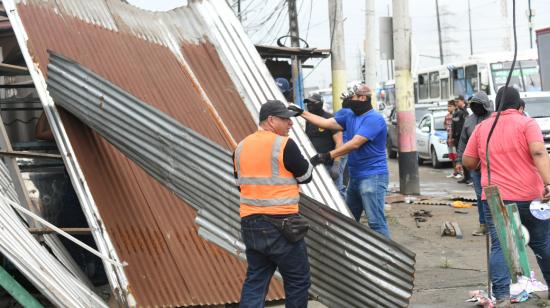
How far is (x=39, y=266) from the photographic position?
206 inches

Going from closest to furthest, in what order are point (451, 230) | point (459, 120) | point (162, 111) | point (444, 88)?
point (162, 111) < point (451, 230) < point (459, 120) < point (444, 88)

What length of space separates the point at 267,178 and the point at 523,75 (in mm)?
19743

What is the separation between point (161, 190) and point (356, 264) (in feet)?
5.67

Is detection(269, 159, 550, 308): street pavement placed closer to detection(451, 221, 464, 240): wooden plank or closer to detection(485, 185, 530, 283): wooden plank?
detection(451, 221, 464, 240): wooden plank

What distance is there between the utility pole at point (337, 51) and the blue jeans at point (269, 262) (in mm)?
11281

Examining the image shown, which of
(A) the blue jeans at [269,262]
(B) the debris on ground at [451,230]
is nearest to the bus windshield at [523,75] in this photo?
(B) the debris on ground at [451,230]

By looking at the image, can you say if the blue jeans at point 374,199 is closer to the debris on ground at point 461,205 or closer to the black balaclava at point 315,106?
the black balaclava at point 315,106

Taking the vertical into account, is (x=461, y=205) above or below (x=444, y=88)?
below

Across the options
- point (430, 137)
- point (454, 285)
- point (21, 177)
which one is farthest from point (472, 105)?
point (430, 137)

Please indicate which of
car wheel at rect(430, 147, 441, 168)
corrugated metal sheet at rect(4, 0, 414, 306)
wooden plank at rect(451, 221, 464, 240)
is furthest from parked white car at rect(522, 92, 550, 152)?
corrugated metal sheet at rect(4, 0, 414, 306)

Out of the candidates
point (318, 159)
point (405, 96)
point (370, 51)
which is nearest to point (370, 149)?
point (318, 159)

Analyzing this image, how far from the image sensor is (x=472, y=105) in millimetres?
8680

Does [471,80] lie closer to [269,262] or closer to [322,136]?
[322,136]

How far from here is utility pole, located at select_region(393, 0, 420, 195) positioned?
1414 cm
